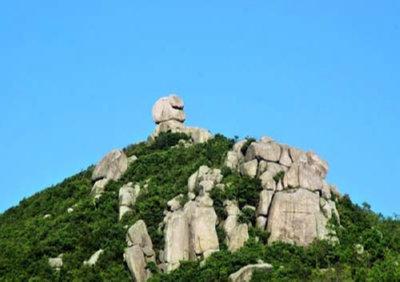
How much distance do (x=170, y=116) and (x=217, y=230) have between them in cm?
2547

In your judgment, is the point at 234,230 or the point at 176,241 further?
the point at 234,230

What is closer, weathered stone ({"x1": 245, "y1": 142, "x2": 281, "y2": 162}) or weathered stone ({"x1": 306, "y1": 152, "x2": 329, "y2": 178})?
weathered stone ({"x1": 245, "y1": 142, "x2": 281, "y2": 162})

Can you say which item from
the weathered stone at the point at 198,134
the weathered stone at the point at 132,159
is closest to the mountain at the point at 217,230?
the weathered stone at the point at 132,159

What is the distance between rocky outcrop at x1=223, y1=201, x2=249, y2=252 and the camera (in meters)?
66.6

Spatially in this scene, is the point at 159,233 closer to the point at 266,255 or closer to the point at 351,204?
the point at 266,255

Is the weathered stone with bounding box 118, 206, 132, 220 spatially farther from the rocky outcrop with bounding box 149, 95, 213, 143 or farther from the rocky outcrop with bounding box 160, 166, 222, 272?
the rocky outcrop with bounding box 149, 95, 213, 143

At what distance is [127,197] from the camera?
74875 mm

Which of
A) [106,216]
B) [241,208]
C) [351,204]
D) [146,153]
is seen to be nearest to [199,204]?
[241,208]

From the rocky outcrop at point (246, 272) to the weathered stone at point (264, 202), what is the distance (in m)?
7.06

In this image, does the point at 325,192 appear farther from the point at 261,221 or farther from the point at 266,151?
the point at 261,221

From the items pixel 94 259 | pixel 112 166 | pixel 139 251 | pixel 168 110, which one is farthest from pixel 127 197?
pixel 168 110

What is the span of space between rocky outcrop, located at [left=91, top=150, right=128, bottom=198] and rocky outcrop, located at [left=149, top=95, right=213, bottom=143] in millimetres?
8450

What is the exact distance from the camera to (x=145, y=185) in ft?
253

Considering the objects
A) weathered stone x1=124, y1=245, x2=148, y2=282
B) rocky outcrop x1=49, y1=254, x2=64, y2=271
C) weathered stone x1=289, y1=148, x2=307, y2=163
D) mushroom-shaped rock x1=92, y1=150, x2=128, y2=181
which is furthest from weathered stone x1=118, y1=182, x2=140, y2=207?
weathered stone x1=289, y1=148, x2=307, y2=163
